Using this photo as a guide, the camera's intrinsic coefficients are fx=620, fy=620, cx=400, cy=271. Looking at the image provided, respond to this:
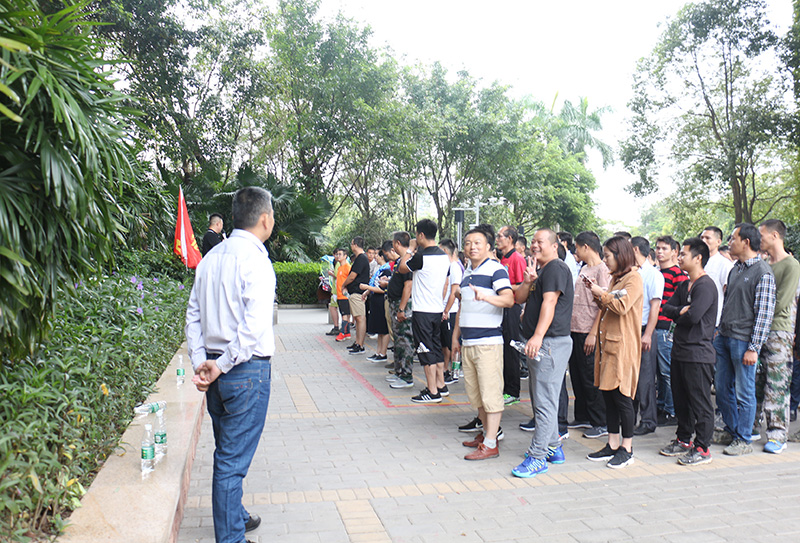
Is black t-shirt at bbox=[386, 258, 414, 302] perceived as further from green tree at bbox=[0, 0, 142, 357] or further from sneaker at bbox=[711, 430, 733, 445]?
green tree at bbox=[0, 0, 142, 357]

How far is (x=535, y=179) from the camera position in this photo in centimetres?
2927

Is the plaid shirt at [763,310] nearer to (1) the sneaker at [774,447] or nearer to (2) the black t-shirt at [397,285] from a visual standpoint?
(1) the sneaker at [774,447]

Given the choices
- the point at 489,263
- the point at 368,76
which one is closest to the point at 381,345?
the point at 489,263

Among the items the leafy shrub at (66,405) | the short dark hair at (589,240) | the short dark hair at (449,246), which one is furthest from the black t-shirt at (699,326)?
the leafy shrub at (66,405)

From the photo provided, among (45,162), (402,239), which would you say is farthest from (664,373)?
(45,162)

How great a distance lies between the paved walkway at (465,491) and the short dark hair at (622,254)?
162 centimetres

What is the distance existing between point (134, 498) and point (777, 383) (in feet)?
17.2

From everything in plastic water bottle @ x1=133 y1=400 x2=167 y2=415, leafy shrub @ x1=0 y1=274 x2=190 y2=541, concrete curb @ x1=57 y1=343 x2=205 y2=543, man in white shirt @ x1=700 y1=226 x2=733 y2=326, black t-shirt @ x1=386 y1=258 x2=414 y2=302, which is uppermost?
man in white shirt @ x1=700 y1=226 x2=733 y2=326

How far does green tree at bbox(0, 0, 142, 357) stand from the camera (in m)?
2.33

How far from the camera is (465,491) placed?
4.49 meters

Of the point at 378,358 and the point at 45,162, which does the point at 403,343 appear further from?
the point at 45,162

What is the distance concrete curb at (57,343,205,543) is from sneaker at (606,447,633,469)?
3265 millimetres

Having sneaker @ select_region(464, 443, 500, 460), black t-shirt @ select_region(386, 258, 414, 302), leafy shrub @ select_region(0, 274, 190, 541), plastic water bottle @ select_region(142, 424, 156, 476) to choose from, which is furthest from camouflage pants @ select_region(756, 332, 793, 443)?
leafy shrub @ select_region(0, 274, 190, 541)

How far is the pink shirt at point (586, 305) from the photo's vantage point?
6.09 metres
